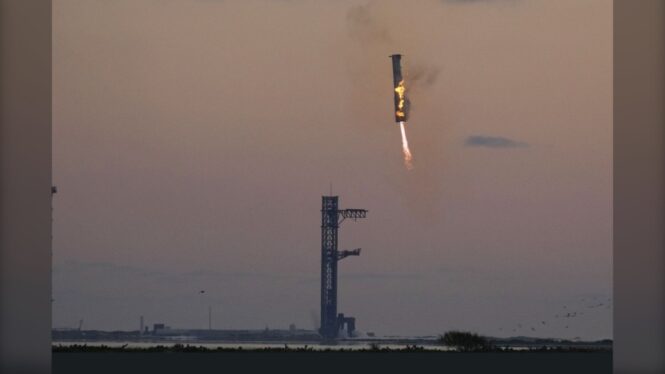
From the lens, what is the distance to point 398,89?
21953 mm

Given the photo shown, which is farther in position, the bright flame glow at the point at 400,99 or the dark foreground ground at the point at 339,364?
the bright flame glow at the point at 400,99

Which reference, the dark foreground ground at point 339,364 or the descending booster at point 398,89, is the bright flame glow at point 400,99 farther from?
the dark foreground ground at point 339,364

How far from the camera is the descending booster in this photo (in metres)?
21.8

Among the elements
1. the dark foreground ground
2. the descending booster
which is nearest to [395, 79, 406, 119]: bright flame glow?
the descending booster

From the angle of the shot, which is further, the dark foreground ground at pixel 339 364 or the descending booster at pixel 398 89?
the descending booster at pixel 398 89

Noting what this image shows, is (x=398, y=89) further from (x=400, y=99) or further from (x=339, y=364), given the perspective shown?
(x=339, y=364)

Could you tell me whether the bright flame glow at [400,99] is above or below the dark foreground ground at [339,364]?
above

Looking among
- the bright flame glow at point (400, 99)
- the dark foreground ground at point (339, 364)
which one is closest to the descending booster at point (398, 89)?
the bright flame glow at point (400, 99)

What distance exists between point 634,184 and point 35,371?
7.19 feet

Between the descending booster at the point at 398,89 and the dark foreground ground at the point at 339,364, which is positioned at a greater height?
the descending booster at the point at 398,89

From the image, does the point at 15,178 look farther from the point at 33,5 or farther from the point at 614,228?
the point at 614,228

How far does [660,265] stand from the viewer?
4.86 m

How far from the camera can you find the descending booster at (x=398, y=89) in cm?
2184

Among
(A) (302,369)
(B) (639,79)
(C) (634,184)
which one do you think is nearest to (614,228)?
(C) (634,184)
